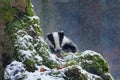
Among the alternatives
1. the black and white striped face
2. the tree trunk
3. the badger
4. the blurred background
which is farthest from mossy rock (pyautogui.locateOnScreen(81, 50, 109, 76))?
the blurred background

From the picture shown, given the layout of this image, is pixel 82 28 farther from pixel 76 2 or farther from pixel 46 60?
pixel 46 60

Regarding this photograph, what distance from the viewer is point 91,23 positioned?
Result: 2256 centimetres

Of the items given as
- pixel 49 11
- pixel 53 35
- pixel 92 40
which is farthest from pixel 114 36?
pixel 53 35

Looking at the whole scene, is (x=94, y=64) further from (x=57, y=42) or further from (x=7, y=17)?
(x=57, y=42)

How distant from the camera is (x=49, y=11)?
22.2 meters

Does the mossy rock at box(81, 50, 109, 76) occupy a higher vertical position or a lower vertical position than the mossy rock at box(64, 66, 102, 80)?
higher

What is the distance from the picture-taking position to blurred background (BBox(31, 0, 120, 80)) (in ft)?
72.8

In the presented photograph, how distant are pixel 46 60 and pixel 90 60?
0.68 m

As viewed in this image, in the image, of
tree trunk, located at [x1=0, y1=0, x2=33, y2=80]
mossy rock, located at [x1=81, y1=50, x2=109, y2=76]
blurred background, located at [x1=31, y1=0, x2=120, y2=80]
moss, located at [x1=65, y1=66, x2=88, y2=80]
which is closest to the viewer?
moss, located at [x1=65, y1=66, x2=88, y2=80]

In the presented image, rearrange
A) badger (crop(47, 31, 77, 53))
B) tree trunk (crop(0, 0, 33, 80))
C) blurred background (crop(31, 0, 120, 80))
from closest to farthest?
tree trunk (crop(0, 0, 33, 80)) < badger (crop(47, 31, 77, 53)) < blurred background (crop(31, 0, 120, 80))

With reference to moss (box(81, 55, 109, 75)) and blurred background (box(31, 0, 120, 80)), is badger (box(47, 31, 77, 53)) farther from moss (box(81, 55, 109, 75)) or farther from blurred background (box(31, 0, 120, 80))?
blurred background (box(31, 0, 120, 80))

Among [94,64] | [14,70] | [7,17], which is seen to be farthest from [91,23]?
[14,70]

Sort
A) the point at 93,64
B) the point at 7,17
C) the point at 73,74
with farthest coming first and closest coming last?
the point at 93,64 → the point at 7,17 → the point at 73,74

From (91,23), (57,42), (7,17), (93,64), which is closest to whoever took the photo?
(7,17)
